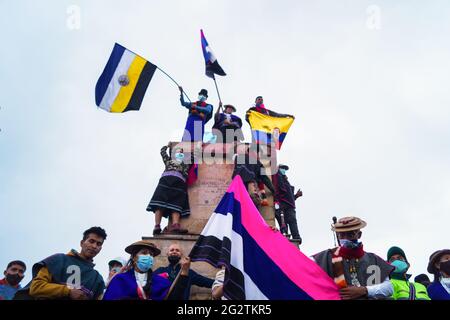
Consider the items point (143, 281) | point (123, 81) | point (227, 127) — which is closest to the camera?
point (143, 281)

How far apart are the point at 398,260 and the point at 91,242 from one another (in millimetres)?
4076

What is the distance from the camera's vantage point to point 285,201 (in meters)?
10.9

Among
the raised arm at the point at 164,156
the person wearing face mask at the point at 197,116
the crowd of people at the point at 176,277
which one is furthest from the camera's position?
the person wearing face mask at the point at 197,116

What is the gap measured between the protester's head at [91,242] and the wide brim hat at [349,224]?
2911 millimetres

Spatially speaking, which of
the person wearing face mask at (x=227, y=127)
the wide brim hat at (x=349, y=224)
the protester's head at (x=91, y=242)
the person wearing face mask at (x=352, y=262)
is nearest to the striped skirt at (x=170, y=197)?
the person wearing face mask at (x=227, y=127)

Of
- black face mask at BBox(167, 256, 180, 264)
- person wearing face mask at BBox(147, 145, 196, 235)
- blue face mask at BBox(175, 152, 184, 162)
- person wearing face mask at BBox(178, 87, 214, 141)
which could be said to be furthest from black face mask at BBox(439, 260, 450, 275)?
person wearing face mask at BBox(178, 87, 214, 141)

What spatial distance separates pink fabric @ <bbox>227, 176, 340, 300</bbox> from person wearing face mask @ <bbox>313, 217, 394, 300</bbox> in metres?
0.12

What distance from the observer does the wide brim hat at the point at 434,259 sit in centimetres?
587

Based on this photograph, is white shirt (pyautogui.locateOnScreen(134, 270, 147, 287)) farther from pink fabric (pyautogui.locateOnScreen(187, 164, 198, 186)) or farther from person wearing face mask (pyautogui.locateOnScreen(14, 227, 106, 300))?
pink fabric (pyautogui.locateOnScreen(187, 164, 198, 186))

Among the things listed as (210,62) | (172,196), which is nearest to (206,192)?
(172,196)

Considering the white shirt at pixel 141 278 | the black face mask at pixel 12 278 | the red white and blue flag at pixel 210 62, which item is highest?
the red white and blue flag at pixel 210 62

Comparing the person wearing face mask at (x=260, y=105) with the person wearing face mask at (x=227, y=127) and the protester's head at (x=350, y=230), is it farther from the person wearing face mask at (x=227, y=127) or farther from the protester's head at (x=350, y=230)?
the protester's head at (x=350, y=230)

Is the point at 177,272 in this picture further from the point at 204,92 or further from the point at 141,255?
the point at 204,92
